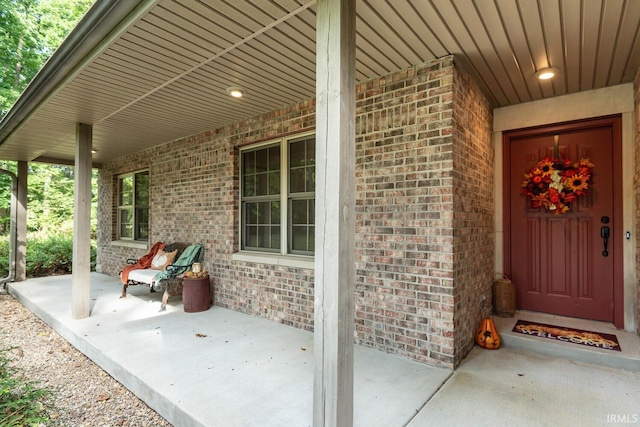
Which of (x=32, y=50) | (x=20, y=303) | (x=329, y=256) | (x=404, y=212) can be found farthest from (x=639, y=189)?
(x=32, y=50)

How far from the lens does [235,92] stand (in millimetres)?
3570

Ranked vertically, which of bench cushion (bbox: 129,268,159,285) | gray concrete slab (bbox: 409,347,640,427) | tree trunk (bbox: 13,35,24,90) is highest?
tree trunk (bbox: 13,35,24,90)

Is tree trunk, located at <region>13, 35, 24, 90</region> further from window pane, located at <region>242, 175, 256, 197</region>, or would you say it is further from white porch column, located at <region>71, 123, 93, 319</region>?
window pane, located at <region>242, 175, 256, 197</region>

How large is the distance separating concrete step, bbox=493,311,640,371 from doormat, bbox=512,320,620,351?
65mm

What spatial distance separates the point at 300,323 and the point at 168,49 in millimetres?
3028

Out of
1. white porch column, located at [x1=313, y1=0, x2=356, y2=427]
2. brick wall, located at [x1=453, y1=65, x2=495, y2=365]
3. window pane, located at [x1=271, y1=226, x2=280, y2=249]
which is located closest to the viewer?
white porch column, located at [x1=313, y1=0, x2=356, y2=427]

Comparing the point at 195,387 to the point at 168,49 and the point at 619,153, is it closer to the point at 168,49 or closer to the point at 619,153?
the point at 168,49

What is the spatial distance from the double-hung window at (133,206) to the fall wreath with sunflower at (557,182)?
669 centimetres

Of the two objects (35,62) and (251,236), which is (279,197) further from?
(35,62)

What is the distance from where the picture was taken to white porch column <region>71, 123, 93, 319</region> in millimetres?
4129

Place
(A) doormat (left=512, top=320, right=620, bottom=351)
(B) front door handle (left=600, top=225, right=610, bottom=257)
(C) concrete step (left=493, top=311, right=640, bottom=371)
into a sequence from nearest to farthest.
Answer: (C) concrete step (left=493, top=311, right=640, bottom=371) < (A) doormat (left=512, top=320, right=620, bottom=351) < (B) front door handle (left=600, top=225, right=610, bottom=257)

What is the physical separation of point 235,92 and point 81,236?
2737 millimetres

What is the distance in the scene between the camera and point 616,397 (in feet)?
7.51

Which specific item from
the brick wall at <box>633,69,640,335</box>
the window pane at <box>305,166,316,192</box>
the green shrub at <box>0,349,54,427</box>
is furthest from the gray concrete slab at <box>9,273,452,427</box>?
the brick wall at <box>633,69,640,335</box>
